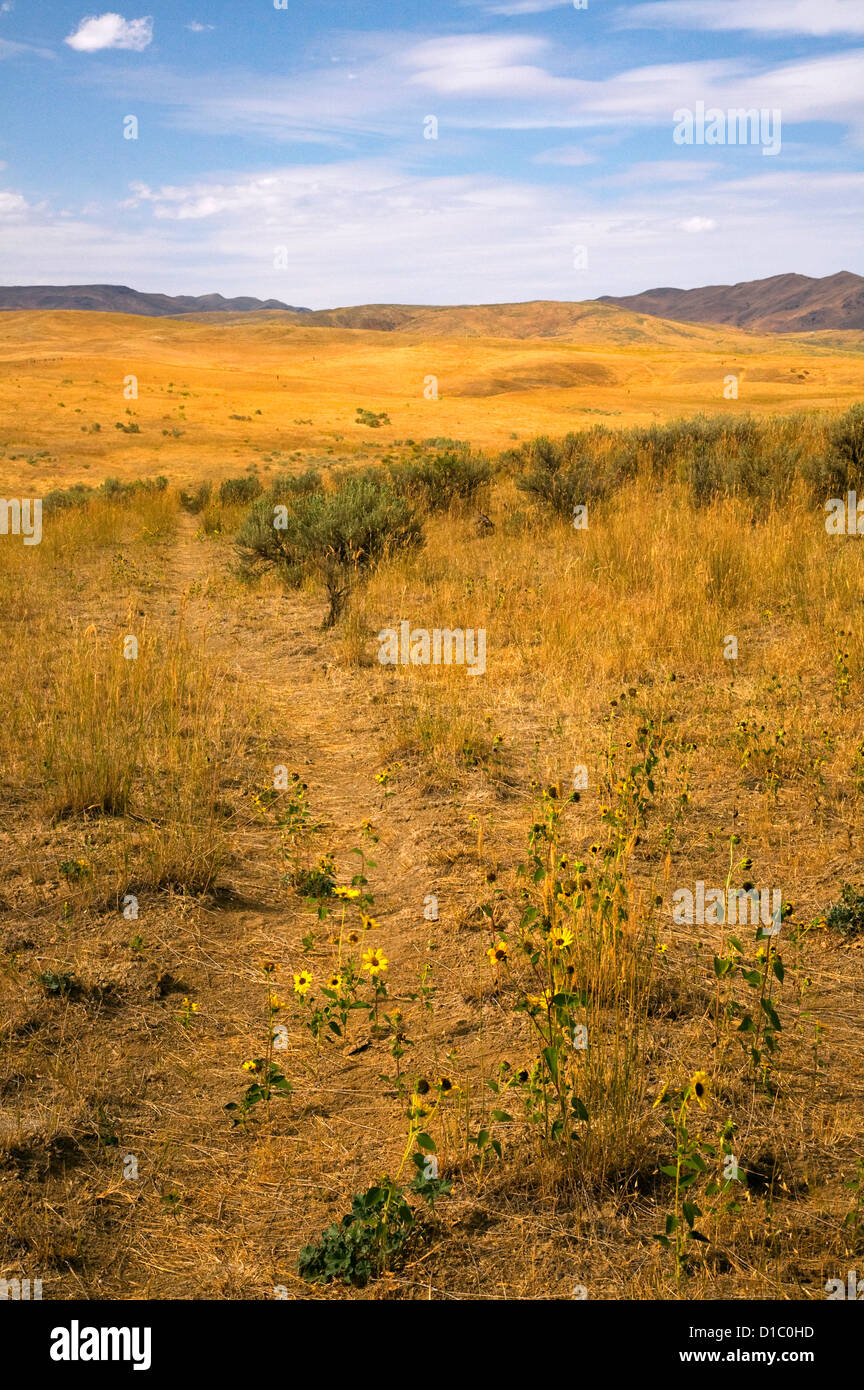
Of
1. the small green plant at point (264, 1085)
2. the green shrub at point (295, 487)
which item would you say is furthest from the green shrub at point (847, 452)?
the small green plant at point (264, 1085)

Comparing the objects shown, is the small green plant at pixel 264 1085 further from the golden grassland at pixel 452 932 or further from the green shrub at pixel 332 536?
the green shrub at pixel 332 536

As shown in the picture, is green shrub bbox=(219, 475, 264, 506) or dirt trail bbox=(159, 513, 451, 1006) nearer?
dirt trail bbox=(159, 513, 451, 1006)

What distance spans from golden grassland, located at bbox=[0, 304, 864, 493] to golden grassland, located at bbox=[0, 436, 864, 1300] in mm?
15052

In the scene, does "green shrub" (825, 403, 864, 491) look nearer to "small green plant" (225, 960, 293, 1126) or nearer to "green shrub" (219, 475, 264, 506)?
"green shrub" (219, 475, 264, 506)

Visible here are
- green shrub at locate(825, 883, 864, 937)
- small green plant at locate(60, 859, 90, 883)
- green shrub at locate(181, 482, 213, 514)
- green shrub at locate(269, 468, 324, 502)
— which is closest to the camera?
green shrub at locate(825, 883, 864, 937)

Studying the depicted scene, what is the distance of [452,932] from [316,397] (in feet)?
146

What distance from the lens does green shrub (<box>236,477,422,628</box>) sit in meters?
9.23

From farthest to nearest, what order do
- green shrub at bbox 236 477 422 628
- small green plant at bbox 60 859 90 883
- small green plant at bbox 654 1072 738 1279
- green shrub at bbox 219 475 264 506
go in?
1. green shrub at bbox 219 475 264 506
2. green shrub at bbox 236 477 422 628
3. small green plant at bbox 60 859 90 883
4. small green plant at bbox 654 1072 738 1279

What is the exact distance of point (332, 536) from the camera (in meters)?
9.34

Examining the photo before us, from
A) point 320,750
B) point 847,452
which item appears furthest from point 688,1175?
point 847,452

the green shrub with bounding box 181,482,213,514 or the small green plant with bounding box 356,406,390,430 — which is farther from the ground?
the small green plant with bounding box 356,406,390,430

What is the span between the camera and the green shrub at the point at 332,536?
9.23 meters

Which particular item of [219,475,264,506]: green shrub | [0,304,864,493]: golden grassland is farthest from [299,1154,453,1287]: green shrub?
[0,304,864,493]: golden grassland

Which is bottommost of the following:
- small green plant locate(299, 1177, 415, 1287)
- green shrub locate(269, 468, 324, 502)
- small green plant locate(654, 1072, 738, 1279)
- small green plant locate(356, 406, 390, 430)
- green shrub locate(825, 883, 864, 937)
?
small green plant locate(299, 1177, 415, 1287)
